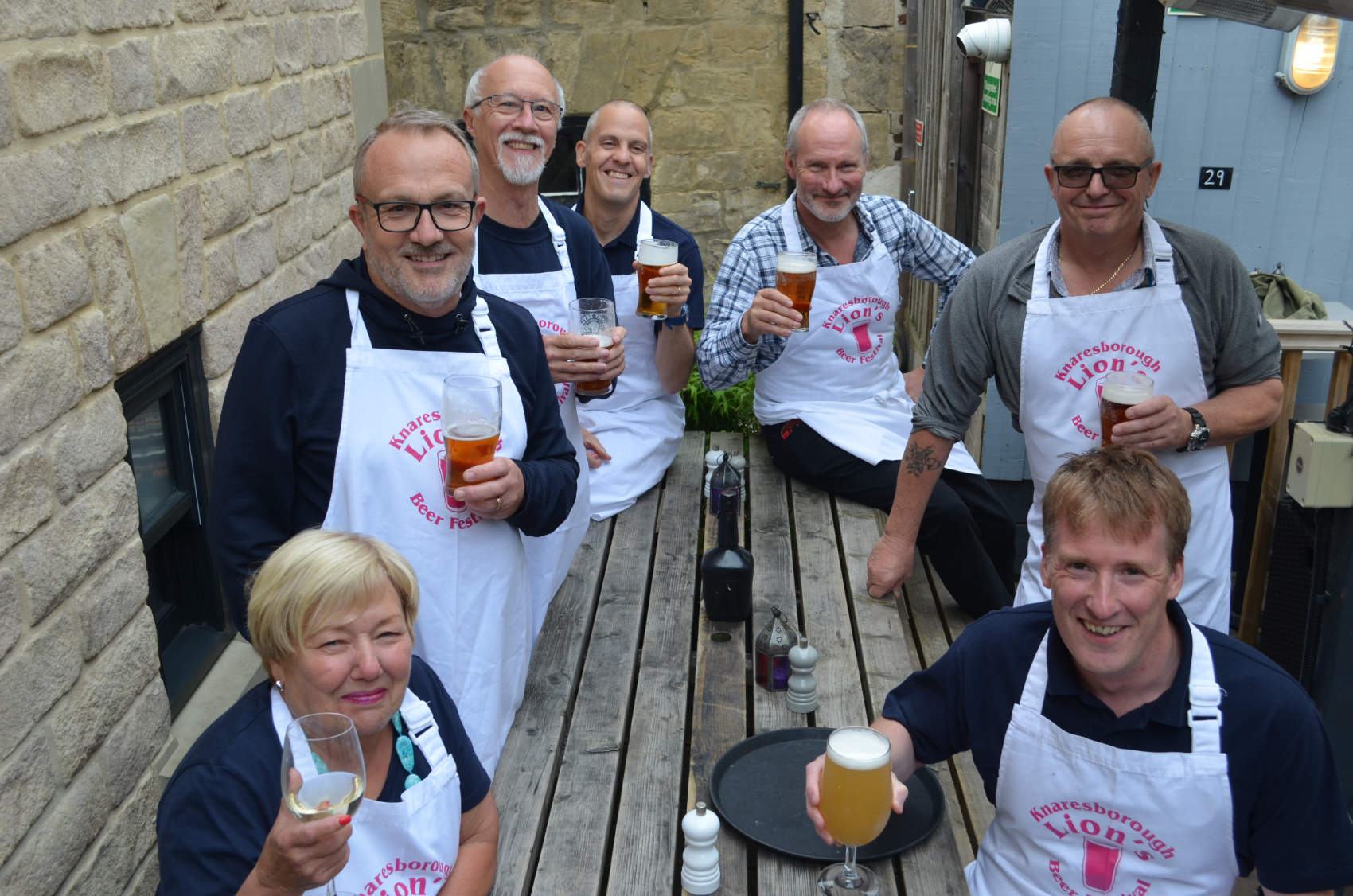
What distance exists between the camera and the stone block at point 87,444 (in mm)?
2744

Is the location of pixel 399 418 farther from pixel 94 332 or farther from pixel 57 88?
pixel 57 88

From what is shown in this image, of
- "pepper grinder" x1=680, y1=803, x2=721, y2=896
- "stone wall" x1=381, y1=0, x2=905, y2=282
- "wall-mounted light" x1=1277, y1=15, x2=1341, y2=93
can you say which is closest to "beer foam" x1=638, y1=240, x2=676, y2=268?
"pepper grinder" x1=680, y1=803, x2=721, y2=896

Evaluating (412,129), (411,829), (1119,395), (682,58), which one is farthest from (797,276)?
(682,58)

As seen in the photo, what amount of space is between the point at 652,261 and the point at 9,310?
198 centimetres

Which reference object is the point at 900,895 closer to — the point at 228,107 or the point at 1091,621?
the point at 1091,621

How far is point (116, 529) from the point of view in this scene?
2.99 m

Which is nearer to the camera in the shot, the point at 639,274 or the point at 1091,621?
the point at 1091,621

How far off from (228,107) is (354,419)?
1.55 metres

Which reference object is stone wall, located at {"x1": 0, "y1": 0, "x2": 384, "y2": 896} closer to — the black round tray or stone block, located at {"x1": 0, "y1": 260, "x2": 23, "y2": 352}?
stone block, located at {"x1": 0, "y1": 260, "x2": 23, "y2": 352}

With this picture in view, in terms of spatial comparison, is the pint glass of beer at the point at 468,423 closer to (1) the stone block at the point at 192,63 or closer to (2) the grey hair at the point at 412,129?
(2) the grey hair at the point at 412,129

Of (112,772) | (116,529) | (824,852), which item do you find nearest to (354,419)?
(116,529)

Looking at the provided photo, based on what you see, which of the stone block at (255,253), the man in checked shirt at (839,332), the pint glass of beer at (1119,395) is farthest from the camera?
the man in checked shirt at (839,332)

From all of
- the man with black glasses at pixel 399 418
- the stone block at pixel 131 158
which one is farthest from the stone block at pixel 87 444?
the stone block at pixel 131 158

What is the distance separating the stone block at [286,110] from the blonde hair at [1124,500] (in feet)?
9.96
